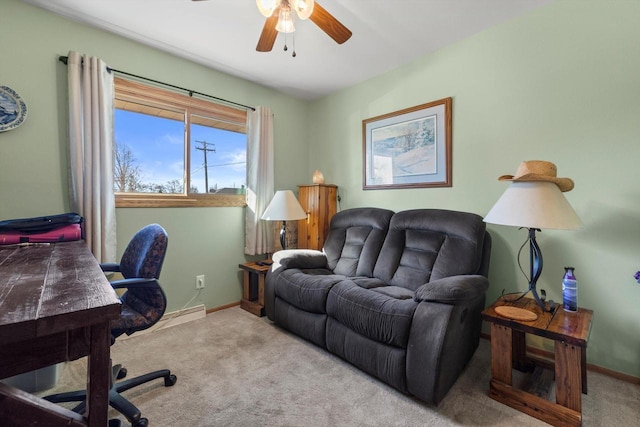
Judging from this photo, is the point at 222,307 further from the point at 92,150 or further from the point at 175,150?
the point at 92,150

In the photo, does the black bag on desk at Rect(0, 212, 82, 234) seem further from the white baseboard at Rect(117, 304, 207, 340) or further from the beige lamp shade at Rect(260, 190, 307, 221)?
the beige lamp shade at Rect(260, 190, 307, 221)

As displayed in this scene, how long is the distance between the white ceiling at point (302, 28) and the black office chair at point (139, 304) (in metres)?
1.66

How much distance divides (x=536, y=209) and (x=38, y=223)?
3.04m

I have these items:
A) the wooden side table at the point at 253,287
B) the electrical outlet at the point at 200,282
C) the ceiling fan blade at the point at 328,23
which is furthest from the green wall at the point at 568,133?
the electrical outlet at the point at 200,282

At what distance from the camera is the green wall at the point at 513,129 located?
1.83m

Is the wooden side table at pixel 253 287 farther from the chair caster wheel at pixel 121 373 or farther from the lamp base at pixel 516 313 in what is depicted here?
the lamp base at pixel 516 313

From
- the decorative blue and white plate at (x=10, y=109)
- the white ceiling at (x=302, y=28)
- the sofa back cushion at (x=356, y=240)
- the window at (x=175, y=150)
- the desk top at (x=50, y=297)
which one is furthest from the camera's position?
the sofa back cushion at (x=356, y=240)

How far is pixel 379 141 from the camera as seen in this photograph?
3088 millimetres

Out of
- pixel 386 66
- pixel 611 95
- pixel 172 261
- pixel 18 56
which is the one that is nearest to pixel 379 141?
pixel 386 66

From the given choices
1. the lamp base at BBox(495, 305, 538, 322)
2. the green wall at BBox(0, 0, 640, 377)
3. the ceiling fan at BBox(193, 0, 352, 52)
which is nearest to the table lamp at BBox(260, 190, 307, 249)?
the green wall at BBox(0, 0, 640, 377)

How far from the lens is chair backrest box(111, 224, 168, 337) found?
59.3 inches

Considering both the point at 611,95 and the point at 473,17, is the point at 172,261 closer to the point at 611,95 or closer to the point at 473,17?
the point at 473,17

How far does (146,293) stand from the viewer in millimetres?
1587

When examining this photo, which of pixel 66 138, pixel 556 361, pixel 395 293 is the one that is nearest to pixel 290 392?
pixel 395 293
